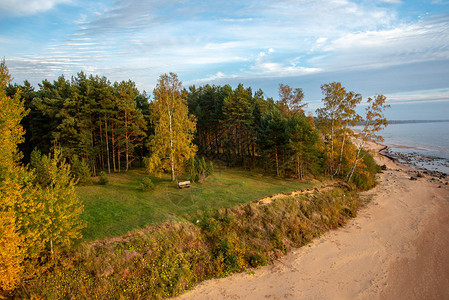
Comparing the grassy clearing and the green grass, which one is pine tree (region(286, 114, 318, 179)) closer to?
the green grass

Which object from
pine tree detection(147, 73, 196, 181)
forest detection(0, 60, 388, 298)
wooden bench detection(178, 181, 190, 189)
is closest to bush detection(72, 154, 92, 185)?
forest detection(0, 60, 388, 298)

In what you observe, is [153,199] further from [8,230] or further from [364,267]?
[364,267]

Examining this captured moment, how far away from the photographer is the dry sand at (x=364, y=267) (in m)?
12.8

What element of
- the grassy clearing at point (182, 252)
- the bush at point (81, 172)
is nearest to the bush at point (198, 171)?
the grassy clearing at point (182, 252)

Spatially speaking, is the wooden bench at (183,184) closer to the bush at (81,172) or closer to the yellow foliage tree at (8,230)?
the bush at (81,172)

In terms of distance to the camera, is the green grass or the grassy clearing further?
the green grass

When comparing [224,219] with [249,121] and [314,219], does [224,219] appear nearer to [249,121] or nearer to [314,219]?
[314,219]

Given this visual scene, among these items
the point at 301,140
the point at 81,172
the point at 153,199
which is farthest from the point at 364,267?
the point at 81,172

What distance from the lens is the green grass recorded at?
51.3ft

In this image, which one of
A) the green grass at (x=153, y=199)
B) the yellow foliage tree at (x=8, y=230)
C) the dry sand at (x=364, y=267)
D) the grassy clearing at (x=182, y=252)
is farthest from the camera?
the green grass at (x=153, y=199)

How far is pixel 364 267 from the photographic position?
15.0 m

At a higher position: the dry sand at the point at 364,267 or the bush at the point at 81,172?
the bush at the point at 81,172

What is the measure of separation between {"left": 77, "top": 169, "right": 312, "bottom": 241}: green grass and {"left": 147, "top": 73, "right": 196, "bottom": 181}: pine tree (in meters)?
2.27

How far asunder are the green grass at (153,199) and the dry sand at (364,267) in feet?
18.9
